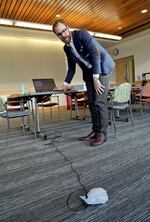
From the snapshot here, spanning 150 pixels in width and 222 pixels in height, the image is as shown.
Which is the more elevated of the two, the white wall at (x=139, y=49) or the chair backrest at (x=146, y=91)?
the white wall at (x=139, y=49)

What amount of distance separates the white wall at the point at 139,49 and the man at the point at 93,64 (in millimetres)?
6566

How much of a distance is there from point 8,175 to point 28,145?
950mm

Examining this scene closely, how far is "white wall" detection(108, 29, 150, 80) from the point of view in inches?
314

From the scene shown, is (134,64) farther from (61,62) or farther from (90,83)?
(90,83)

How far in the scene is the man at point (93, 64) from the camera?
2.00 m

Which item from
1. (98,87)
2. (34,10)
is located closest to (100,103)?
(98,87)

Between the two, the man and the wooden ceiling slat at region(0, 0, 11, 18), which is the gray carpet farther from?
the wooden ceiling slat at region(0, 0, 11, 18)

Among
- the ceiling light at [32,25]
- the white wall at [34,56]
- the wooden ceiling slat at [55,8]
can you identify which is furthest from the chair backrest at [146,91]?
the white wall at [34,56]

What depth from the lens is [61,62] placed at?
8.36 meters

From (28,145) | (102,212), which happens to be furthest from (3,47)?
(102,212)

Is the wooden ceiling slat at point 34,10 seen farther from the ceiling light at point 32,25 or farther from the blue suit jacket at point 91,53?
the blue suit jacket at point 91,53

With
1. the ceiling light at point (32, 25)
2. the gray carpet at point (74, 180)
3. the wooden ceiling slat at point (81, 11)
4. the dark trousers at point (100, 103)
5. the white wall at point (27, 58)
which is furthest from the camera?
the white wall at point (27, 58)

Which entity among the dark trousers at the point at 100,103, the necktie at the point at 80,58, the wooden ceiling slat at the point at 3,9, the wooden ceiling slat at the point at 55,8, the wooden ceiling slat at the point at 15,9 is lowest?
the dark trousers at the point at 100,103

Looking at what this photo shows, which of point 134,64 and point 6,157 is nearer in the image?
point 6,157
